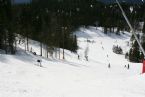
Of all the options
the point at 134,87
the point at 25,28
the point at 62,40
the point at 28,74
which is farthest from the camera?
the point at 62,40

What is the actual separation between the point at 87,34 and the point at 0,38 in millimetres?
110233

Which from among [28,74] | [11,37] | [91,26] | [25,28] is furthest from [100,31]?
[28,74]

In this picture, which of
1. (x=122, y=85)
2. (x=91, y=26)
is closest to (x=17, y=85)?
(x=122, y=85)

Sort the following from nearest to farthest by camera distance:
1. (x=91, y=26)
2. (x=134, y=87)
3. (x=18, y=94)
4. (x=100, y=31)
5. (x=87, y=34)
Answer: (x=18, y=94)
(x=134, y=87)
(x=87, y=34)
(x=100, y=31)
(x=91, y=26)

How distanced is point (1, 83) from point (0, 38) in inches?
1660

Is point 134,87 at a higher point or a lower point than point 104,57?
higher

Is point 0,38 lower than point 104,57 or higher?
higher

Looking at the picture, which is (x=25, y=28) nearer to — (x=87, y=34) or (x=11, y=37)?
(x=11, y=37)

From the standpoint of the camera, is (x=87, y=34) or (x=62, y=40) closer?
(x=62, y=40)

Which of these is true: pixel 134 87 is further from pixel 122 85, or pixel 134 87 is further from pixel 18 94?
pixel 18 94

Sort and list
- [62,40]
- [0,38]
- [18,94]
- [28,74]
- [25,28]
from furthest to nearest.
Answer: [62,40], [25,28], [0,38], [28,74], [18,94]

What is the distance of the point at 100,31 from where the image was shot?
600 ft

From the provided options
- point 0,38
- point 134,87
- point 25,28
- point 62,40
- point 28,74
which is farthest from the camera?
point 62,40

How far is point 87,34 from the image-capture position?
17050 centimetres
